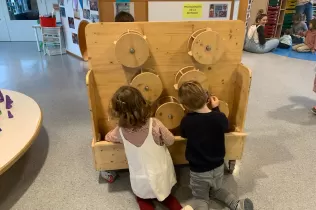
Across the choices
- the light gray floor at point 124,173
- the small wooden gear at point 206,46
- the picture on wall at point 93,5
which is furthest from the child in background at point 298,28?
the small wooden gear at point 206,46

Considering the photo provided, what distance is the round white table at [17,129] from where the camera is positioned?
1563 mm

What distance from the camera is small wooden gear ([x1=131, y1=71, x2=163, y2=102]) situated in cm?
145

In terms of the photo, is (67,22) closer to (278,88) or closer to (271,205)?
(278,88)

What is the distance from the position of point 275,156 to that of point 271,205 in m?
0.53

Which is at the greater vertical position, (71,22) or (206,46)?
(206,46)

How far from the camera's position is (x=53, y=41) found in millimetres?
4754

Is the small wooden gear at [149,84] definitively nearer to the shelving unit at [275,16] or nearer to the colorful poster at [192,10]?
the colorful poster at [192,10]

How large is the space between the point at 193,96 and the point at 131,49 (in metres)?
0.41

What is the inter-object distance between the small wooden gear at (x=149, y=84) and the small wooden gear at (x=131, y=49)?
7 cm

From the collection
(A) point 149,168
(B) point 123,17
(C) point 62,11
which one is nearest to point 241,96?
(A) point 149,168

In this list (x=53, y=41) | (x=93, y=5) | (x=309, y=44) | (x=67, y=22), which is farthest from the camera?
(x=309, y=44)

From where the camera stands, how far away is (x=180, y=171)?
1.81 m

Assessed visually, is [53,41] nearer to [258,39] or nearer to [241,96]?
[258,39]

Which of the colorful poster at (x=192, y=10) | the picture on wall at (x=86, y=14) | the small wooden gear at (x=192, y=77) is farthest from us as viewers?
the picture on wall at (x=86, y=14)
